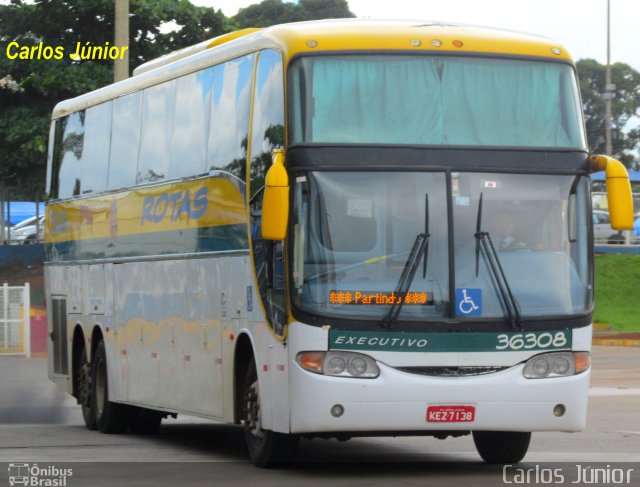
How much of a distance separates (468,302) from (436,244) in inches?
20.1

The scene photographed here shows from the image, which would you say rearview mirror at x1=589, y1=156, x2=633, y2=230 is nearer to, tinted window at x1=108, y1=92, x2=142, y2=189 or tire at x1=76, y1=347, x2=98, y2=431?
tinted window at x1=108, y1=92, x2=142, y2=189

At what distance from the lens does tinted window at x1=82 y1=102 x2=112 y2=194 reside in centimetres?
1834

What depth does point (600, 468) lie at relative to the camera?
1280 centimetres

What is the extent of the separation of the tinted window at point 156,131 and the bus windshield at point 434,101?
3654 mm

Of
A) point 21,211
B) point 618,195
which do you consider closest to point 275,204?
point 618,195

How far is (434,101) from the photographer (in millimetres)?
12562

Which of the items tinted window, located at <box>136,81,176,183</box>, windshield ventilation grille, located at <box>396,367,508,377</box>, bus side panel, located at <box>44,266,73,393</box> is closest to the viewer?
windshield ventilation grille, located at <box>396,367,508,377</box>

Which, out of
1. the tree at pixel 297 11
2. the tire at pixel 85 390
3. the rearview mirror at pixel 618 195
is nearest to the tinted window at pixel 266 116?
the rearview mirror at pixel 618 195

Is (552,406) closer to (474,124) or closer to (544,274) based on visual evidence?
(544,274)

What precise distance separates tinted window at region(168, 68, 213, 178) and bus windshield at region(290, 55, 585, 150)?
2380 mm

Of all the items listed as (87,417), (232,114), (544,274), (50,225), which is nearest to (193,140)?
(232,114)

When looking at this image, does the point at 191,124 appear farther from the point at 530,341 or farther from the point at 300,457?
the point at 530,341

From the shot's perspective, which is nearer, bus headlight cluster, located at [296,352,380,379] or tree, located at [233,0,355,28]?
bus headlight cluster, located at [296,352,380,379]

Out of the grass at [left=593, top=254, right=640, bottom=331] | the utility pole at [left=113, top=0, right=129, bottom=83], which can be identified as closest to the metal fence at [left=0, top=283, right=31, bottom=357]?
the utility pole at [left=113, top=0, right=129, bottom=83]
